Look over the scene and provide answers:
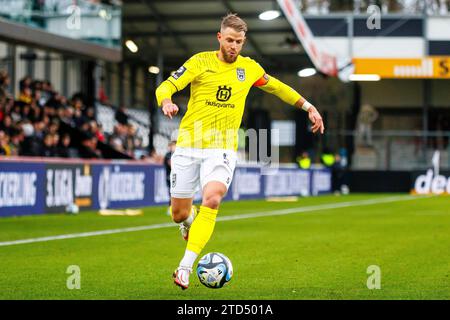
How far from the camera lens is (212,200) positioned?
9.02 m

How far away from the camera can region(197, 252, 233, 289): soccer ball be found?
883 cm

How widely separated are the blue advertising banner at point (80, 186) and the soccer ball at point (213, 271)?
1140cm

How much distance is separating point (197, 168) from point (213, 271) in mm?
Answer: 1070

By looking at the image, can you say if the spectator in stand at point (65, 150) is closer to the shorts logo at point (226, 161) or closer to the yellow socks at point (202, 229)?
the shorts logo at point (226, 161)

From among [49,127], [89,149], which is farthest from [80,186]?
[89,149]

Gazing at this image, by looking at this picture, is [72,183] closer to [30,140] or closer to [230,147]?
[30,140]

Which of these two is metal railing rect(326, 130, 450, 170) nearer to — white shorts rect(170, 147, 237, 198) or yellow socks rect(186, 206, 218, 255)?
white shorts rect(170, 147, 237, 198)

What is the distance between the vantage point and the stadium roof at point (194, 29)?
1362 inches

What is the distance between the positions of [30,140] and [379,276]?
14764mm

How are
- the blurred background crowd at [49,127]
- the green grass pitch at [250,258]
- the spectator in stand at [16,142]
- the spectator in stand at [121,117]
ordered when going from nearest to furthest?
the green grass pitch at [250,258]
the spectator in stand at [16,142]
the blurred background crowd at [49,127]
the spectator in stand at [121,117]

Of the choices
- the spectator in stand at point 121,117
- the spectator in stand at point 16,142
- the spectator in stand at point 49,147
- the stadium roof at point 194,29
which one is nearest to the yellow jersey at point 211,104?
the spectator in stand at point 16,142

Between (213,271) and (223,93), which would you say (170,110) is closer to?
(223,93)

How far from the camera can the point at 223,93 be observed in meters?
9.31
